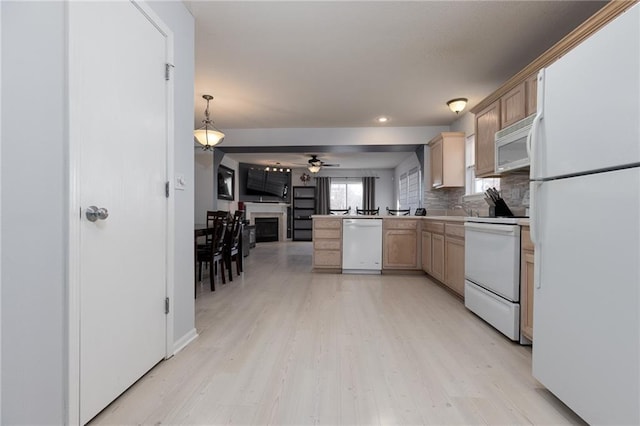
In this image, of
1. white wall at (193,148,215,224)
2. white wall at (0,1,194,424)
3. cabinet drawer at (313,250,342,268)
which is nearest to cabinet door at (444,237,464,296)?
cabinet drawer at (313,250,342,268)

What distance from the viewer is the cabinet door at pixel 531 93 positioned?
2395 millimetres

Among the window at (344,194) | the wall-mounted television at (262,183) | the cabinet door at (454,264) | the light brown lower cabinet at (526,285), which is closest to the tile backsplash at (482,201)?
the cabinet door at (454,264)

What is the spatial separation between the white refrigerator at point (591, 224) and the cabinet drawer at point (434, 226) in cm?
224

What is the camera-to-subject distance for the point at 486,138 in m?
3.19

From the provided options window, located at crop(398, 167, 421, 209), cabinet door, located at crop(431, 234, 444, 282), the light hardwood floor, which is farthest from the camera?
window, located at crop(398, 167, 421, 209)

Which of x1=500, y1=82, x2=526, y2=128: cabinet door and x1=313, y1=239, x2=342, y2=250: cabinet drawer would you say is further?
x1=313, y1=239, x2=342, y2=250: cabinet drawer

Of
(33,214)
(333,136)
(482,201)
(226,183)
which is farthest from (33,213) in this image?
(226,183)

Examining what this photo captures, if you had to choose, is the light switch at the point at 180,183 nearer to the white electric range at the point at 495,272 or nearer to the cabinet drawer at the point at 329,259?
the white electric range at the point at 495,272

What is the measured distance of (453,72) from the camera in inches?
125

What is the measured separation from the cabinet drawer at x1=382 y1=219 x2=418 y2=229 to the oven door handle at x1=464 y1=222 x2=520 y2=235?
65.3 inches

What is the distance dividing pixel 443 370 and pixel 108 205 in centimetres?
198

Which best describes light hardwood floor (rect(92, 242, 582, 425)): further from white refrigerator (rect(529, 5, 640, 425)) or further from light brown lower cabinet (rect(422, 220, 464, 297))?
light brown lower cabinet (rect(422, 220, 464, 297))

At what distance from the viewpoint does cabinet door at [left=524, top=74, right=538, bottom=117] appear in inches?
94.3

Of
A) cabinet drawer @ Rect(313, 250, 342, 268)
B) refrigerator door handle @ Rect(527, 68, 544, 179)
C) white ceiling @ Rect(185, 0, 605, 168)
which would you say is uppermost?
white ceiling @ Rect(185, 0, 605, 168)
